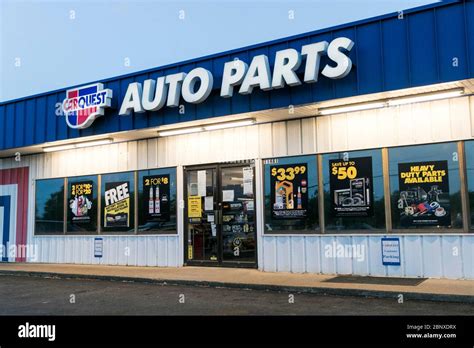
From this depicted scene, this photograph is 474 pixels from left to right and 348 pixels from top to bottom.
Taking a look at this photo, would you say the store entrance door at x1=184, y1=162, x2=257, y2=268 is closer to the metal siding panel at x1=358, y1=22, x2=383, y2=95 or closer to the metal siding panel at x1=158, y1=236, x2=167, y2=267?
the metal siding panel at x1=158, y1=236, x2=167, y2=267

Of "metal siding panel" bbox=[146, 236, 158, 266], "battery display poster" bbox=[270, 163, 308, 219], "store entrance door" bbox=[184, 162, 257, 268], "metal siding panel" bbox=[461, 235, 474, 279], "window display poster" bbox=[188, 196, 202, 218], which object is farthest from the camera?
"metal siding panel" bbox=[146, 236, 158, 266]

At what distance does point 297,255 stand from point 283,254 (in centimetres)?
35

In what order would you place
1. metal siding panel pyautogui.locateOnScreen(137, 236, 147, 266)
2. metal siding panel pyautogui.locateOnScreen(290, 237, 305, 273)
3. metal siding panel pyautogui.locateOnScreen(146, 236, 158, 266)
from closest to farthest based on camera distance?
metal siding panel pyautogui.locateOnScreen(290, 237, 305, 273), metal siding panel pyautogui.locateOnScreen(146, 236, 158, 266), metal siding panel pyautogui.locateOnScreen(137, 236, 147, 266)

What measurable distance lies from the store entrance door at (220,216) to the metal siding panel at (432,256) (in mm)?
3840

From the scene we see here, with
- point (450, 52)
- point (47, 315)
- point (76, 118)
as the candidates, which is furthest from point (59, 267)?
point (450, 52)

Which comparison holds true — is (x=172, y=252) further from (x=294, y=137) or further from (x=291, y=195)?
(x=294, y=137)

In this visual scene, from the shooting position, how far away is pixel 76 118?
1386cm

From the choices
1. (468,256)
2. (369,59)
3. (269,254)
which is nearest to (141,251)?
(269,254)

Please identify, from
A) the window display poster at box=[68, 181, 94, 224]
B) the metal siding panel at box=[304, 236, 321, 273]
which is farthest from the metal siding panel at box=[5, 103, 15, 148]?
the metal siding panel at box=[304, 236, 321, 273]

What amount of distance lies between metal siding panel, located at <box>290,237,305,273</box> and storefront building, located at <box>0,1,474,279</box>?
36 millimetres

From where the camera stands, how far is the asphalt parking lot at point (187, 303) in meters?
7.68

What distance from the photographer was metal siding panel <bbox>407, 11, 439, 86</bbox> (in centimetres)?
938
